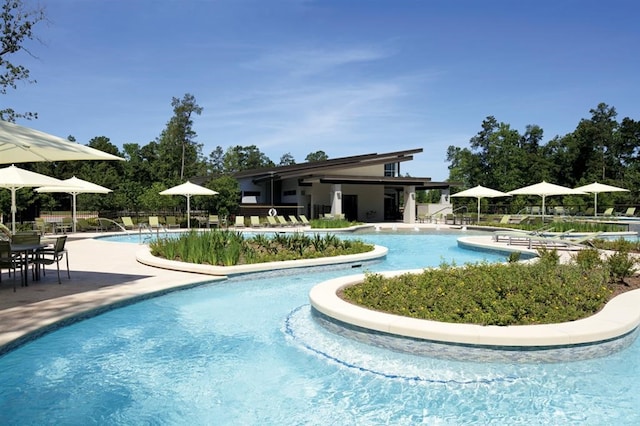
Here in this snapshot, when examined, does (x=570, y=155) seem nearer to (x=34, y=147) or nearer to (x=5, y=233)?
(x=5, y=233)

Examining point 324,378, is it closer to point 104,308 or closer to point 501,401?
point 501,401

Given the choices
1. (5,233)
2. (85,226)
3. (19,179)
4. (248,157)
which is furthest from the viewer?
(248,157)

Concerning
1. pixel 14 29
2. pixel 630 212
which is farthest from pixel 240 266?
pixel 630 212

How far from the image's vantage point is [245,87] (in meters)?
26.6

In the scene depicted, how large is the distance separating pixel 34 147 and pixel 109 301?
263cm

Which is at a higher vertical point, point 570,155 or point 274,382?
point 570,155

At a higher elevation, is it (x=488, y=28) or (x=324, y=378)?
(x=488, y=28)

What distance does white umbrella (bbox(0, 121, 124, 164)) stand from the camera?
20.1ft

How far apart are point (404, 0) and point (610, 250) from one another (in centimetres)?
1154

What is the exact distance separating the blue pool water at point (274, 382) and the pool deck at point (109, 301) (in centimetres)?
28

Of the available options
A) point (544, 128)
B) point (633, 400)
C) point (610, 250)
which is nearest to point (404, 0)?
point (610, 250)

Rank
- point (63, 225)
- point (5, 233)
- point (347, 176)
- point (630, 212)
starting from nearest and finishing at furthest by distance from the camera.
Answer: point (5, 233) → point (63, 225) → point (347, 176) → point (630, 212)

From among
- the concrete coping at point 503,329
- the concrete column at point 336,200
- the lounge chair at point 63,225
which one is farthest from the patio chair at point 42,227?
the concrete coping at point 503,329

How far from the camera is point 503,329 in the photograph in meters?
5.38
